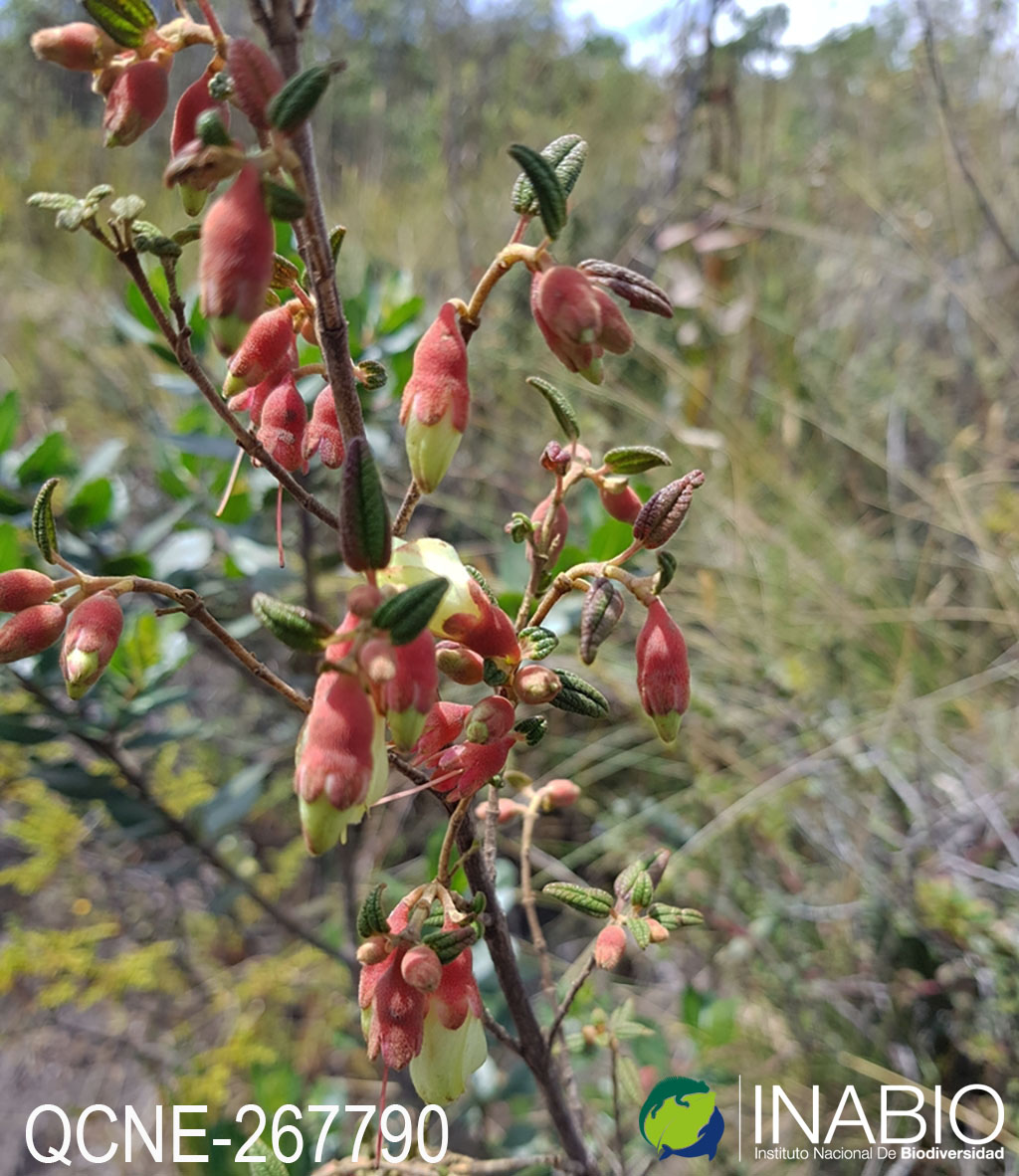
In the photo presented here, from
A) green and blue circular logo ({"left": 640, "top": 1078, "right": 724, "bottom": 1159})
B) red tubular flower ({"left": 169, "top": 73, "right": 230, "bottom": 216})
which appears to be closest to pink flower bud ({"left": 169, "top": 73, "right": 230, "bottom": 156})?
red tubular flower ({"left": 169, "top": 73, "right": 230, "bottom": 216})

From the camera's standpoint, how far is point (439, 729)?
1.40ft

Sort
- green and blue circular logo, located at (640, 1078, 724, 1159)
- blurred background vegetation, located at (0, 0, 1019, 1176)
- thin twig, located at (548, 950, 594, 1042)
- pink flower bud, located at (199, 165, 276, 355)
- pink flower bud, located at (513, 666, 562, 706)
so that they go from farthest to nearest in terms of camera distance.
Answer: blurred background vegetation, located at (0, 0, 1019, 1176), green and blue circular logo, located at (640, 1078, 724, 1159), thin twig, located at (548, 950, 594, 1042), pink flower bud, located at (513, 666, 562, 706), pink flower bud, located at (199, 165, 276, 355)

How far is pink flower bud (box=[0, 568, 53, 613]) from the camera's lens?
1.31 ft

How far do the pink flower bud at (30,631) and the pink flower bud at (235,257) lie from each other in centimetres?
18

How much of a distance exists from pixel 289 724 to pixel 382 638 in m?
1.28

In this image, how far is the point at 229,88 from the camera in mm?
358

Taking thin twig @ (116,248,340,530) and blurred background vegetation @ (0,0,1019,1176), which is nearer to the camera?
thin twig @ (116,248,340,530)

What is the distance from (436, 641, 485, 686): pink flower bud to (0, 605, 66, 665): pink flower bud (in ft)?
0.61

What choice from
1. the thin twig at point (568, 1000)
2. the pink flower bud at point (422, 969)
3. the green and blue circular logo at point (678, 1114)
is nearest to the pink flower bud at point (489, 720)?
the pink flower bud at point (422, 969)

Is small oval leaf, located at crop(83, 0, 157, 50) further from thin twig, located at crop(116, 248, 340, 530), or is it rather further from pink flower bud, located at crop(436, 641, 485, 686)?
pink flower bud, located at crop(436, 641, 485, 686)

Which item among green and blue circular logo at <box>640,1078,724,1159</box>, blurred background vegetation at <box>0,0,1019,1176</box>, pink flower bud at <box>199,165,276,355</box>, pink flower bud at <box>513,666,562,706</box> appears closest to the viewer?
pink flower bud at <box>199,165,276,355</box>

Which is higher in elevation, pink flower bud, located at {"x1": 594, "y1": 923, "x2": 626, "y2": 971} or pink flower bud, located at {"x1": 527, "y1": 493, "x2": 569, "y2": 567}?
pink flower bud, located at {"x1": 527, "y1": 493, "x2": 569, "y2": 567}

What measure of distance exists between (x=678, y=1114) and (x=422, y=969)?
42 cm

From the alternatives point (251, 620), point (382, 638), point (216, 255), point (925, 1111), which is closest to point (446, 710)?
point (382, 638)
